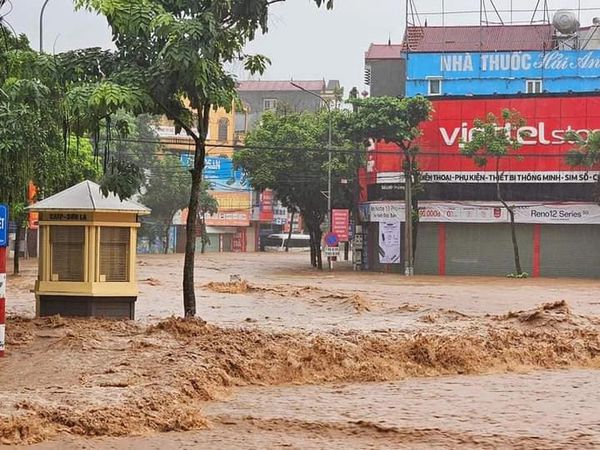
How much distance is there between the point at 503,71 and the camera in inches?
2231

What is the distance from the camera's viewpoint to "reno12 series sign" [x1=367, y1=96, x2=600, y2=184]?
144 ft

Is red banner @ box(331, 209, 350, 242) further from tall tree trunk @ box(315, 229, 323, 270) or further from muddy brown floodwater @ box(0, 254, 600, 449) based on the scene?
muddy brown floodwater @ box(0, 254, 600, 449)

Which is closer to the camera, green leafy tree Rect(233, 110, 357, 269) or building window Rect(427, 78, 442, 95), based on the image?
green leafy tree Rect(233, 110, 357, 269)

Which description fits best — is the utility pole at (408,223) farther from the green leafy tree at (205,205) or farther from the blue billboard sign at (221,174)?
the blue billboard sign at (221,174)

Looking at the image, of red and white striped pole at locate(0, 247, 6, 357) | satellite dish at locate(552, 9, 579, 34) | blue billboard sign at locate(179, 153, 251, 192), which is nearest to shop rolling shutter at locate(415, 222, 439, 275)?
satellite dish at locate(552, 9, 579, 34)

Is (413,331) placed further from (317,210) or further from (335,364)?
(317,210)

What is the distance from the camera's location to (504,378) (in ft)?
40.2

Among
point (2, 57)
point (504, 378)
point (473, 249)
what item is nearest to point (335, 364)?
point (504, 378)

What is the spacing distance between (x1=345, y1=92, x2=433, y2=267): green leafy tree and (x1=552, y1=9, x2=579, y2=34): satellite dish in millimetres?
15977

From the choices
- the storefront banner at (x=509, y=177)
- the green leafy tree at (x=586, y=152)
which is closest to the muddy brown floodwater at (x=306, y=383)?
the green leafy tree at (x=586, y=152)

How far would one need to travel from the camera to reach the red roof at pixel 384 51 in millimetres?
64794

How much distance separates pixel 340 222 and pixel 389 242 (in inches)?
119

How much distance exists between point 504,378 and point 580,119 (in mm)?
33853

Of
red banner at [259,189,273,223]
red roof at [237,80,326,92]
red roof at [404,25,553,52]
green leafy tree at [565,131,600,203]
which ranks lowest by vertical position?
red banner at [259,189,273,223]
